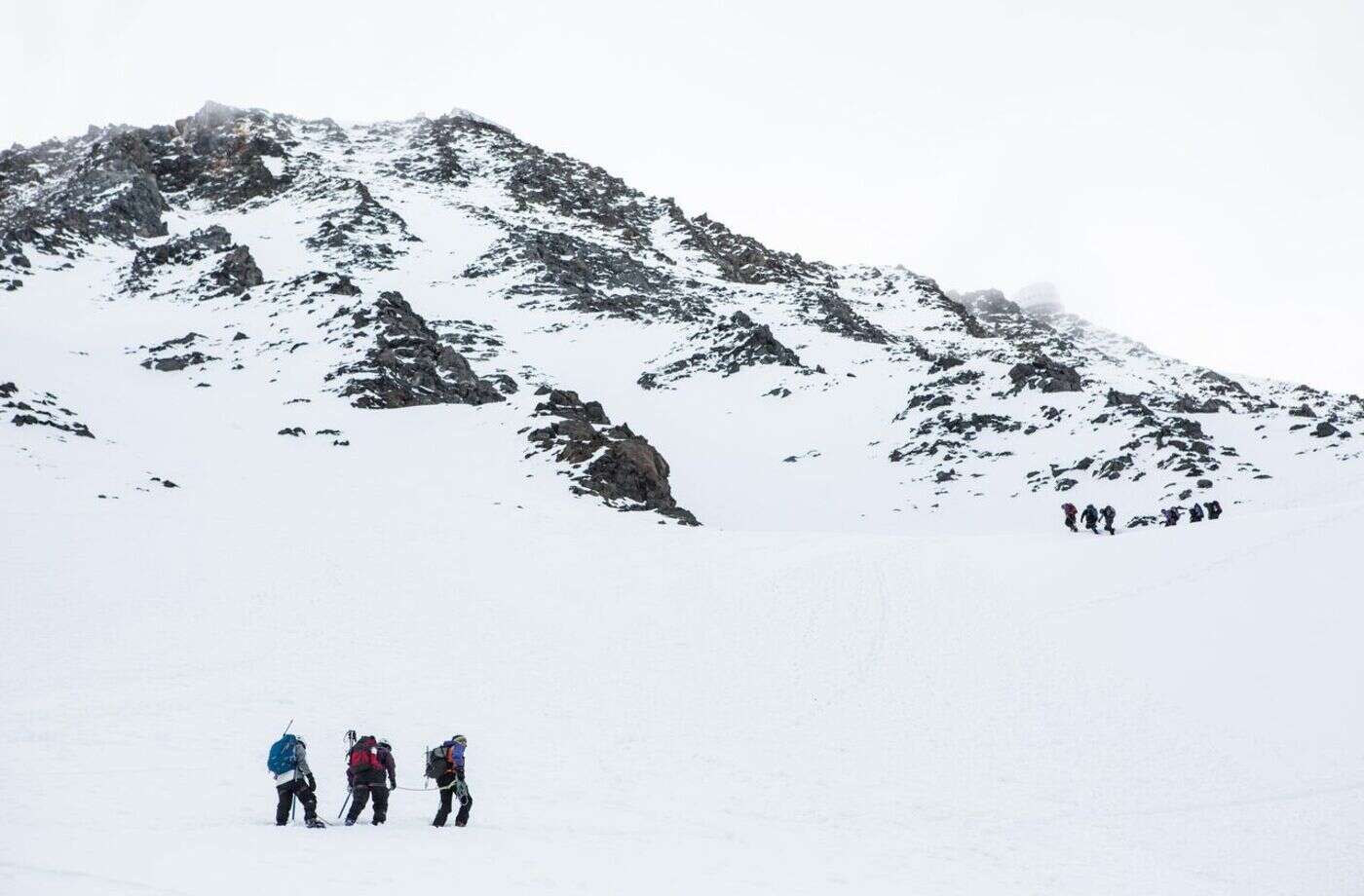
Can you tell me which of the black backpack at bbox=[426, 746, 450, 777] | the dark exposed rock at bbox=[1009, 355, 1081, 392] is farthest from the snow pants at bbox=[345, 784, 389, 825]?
the dark exposed rock at bbox=[1009, 355, 1081, 392]

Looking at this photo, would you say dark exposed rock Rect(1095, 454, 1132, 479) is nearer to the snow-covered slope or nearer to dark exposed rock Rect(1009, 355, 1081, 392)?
the snow-covered slope

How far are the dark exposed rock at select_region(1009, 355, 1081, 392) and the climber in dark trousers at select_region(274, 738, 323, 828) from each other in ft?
163

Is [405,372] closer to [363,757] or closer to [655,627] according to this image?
[655,627]

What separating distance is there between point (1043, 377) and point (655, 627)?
1619 inches

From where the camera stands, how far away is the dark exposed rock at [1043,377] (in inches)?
2037

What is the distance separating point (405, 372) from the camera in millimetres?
47344

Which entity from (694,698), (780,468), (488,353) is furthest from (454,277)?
(694,698)

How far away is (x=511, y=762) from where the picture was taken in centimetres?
1348

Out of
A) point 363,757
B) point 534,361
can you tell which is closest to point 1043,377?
point 534,361

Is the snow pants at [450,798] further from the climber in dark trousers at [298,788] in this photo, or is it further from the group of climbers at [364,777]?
the climber in dark trousers at [298,788]

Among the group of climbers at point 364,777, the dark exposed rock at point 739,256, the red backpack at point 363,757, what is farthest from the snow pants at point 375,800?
the dark exposed rock at point 739,256

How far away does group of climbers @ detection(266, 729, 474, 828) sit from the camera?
10.4 metres

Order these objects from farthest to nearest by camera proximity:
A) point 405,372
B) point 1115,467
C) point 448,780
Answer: point 405,372 < point 1115,467 < point 448,780

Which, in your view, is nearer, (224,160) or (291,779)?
(291,779)
